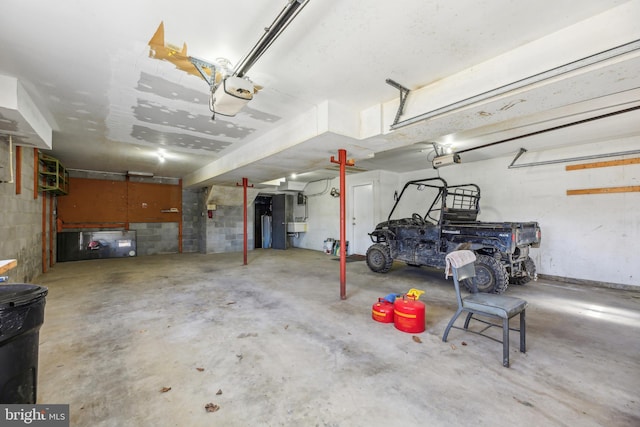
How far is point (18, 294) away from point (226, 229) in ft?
26.6

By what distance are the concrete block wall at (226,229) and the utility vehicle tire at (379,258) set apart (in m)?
5.14

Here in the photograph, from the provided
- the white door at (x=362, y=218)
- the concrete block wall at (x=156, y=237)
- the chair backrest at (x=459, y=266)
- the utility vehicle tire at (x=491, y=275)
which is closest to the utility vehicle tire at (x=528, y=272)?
the utility vehicle tire at (x=491, y=275)

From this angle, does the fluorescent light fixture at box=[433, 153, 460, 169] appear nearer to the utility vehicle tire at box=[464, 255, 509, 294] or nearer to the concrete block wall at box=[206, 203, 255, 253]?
the utility vehicle tire at box=[464, 255, 509, 294]

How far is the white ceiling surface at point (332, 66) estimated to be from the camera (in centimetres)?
186

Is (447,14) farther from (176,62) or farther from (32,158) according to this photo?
(32,158)

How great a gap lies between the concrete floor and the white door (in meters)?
3.87

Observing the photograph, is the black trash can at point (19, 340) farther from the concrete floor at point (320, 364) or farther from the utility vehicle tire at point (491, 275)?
the utility vehicle tire at point (491, 275)

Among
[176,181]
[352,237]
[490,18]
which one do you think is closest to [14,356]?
[490,18]

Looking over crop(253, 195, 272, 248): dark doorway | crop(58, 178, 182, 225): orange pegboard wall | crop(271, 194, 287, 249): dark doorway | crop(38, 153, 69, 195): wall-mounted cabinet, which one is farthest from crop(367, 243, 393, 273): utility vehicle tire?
crop(58, 178, 182, 225): orange pegboard wall

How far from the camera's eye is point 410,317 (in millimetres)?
2787

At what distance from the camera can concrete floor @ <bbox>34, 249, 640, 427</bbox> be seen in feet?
5.48

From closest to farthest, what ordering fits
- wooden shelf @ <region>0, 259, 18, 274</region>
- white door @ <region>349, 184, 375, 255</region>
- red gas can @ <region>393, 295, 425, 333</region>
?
wooden shelf @ <region>0, 259, 18, 274</region>, red gas can @ <region>393, 295, 425, 333</region>, white door @ <region>349, 184, 375, 255</region>

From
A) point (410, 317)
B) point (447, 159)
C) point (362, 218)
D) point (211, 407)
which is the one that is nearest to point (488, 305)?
point (410, 317)

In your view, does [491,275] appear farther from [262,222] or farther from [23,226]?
[262,222]
